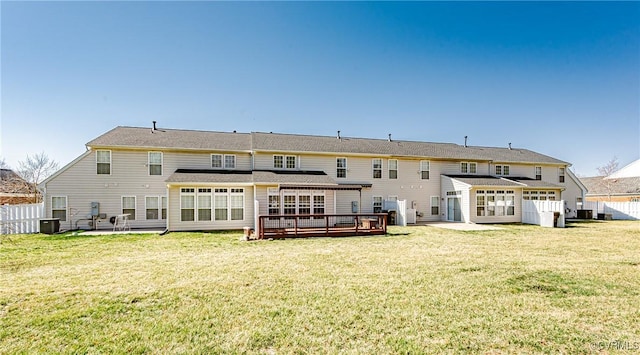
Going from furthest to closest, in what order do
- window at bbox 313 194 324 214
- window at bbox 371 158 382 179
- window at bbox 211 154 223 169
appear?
window at bbox 371 158 382 179 < window at bbox 211 154 223 169 < window at bbox 313 194 324 214

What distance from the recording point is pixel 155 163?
57.2 ft

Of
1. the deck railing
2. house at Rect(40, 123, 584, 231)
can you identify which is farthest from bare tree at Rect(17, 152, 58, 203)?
the deck railing

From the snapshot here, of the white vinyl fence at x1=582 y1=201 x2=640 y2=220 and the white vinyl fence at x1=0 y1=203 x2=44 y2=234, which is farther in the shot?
the white vinyl fence at x1=582 y1=201 x2=640 y2=220

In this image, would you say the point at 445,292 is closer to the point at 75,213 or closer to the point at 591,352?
the point at 591,352

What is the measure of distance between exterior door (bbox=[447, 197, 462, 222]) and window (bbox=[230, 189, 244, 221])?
1460 centimetres

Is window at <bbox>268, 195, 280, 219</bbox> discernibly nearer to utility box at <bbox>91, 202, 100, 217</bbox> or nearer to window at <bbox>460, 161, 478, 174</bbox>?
utility box at <bbox>91, 202, 100, 217</bbox>

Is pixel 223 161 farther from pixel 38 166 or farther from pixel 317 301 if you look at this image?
pixel 38 166

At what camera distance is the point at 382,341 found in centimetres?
379

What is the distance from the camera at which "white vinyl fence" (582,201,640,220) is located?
23.6 m

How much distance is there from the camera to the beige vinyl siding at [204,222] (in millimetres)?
15906

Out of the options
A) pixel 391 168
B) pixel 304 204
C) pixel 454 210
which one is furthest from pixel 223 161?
pixel 454 210

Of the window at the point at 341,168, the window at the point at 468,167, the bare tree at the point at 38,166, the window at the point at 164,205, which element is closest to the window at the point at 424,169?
the window at the point at 468,167

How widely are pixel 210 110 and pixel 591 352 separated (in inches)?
834

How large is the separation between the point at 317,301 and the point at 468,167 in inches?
860
